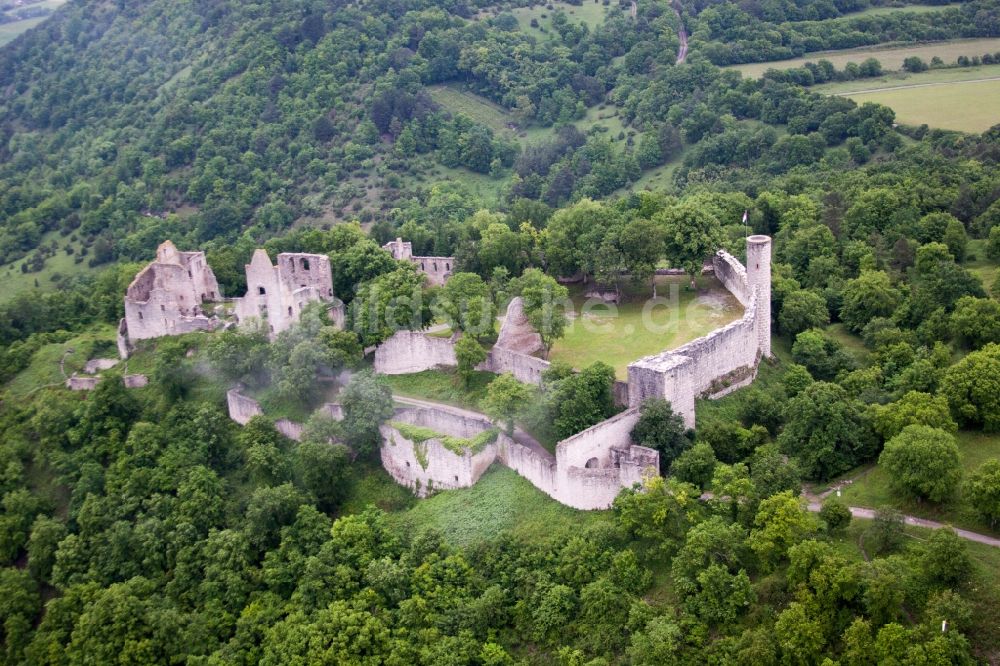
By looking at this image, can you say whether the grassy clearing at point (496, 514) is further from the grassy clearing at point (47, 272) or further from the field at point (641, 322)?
the grassy clearing at point (47, 272)

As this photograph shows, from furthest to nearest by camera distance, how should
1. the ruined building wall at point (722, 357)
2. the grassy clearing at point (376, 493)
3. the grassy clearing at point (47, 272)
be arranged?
the grassy clearing at point (47, 272)
the grassy clearing at point (376, 493)
the ruined building wall at point (722, 357)

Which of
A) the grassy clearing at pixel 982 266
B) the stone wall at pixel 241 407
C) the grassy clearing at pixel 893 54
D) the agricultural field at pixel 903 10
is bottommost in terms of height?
the stone wall at pixel 241 407

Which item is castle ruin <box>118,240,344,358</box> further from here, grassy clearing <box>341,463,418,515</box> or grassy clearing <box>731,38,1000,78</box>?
grassy clearing <box>731,38,1000,78</box>

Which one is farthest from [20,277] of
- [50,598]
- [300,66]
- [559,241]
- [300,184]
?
[559,241]

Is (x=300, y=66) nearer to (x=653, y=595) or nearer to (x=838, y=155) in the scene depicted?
(x=838, y=155)

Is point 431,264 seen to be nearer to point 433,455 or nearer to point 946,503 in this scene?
point 433,455

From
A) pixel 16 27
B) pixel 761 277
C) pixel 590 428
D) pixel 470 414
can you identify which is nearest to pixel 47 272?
pixel 470 414

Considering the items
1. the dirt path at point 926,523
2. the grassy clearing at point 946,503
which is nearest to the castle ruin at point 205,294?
the grassy clearing at point 946,503
